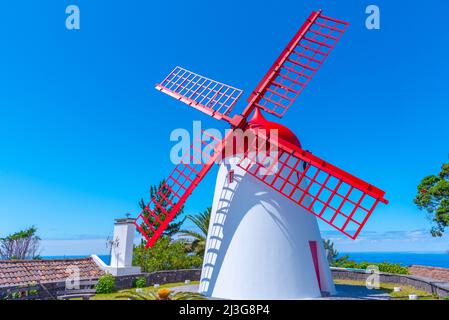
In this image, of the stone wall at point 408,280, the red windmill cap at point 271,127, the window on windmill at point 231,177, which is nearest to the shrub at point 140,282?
the window on windmill at point 231,177

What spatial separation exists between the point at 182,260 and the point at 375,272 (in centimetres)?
1021

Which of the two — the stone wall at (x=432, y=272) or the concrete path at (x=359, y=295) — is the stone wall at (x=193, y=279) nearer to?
the stone wall at (x=432, y=272)

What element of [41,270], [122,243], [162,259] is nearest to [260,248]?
[122,243]

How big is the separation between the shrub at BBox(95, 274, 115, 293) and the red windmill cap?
7.75 m

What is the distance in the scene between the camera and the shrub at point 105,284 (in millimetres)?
11812

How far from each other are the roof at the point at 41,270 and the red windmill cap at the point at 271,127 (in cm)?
834

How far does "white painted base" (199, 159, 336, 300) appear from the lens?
977 cm

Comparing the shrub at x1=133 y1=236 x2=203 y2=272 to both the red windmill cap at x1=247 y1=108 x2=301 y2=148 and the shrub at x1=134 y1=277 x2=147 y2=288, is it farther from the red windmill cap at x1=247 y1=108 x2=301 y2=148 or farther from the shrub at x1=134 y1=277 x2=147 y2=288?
the red windmill cap at x1=247 y1=108 x2=301 y2=148

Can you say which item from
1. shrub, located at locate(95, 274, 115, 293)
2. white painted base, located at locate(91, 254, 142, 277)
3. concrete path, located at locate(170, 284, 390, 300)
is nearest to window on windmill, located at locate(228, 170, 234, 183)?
concrete path, located at locate(170, 284, 390, 300)

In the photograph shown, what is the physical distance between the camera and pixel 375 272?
15961 millimetres
